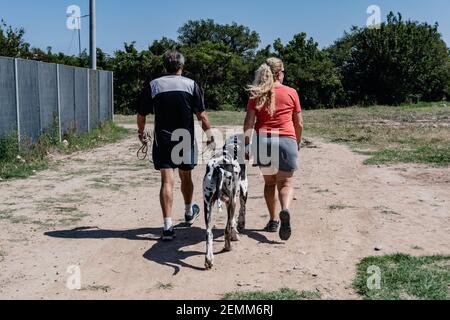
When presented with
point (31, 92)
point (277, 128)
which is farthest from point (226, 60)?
point (277, 128)

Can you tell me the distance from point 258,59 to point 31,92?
2515cm

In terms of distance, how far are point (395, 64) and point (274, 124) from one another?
112ft

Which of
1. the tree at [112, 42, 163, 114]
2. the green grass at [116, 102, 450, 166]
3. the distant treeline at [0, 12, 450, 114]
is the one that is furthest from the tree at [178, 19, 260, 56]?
the green grass at [116, 102, 450, 166]

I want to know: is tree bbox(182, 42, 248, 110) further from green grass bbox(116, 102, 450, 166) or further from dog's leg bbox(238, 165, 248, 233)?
dog's leg bbox(238, 165, 248, 233)

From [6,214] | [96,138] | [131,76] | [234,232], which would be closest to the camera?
[234,232]

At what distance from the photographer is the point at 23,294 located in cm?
460

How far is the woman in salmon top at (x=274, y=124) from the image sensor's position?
5.91m

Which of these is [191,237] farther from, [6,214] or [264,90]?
[6,214]

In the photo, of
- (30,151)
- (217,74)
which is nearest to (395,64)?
(217,74)

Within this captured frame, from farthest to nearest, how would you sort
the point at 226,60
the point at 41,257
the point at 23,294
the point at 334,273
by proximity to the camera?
the point at 226,60 → the point at 41,257 → the point at 334,273 → the point at 23,294

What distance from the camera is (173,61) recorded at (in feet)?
19.6

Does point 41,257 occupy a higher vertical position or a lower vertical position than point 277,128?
lower

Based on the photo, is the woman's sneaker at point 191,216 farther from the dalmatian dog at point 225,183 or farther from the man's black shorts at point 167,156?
the dalmatian dog at point 225,183

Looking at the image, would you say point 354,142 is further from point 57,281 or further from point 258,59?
point 258,59
